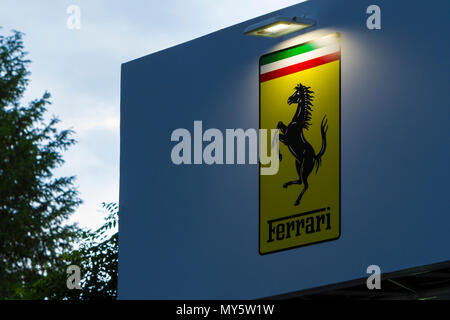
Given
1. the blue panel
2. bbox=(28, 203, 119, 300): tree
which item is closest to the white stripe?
the blue panel

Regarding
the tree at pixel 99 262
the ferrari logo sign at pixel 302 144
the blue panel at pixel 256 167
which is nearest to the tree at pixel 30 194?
the tree at pixel 99 262

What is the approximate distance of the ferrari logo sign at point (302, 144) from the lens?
12430 millimetres

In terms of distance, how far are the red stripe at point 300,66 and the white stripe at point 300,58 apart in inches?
1.6

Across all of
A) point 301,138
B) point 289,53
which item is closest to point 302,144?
point 301,138

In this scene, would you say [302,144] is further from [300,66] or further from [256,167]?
[300,66]

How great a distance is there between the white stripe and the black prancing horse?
34cm

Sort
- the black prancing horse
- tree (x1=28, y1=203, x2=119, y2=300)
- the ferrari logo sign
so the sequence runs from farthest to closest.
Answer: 1. tree (x1=28, y1=203, x2=119, y2=300)
2. the black prancing horse
3. the ferrari logo sign

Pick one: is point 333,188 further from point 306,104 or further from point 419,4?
point 419,4

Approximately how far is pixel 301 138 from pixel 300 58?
1047mm

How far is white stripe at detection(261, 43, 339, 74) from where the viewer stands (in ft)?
41.1

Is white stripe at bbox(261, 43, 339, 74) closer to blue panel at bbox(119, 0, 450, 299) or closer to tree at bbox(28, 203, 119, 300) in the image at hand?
blue panel at bbox(119, 0, 450, 299)

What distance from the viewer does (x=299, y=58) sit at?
42.5ft

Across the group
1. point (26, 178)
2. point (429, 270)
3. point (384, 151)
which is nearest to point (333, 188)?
point (384, 151)

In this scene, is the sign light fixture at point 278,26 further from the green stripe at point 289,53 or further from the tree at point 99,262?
the tree at point 99,262
